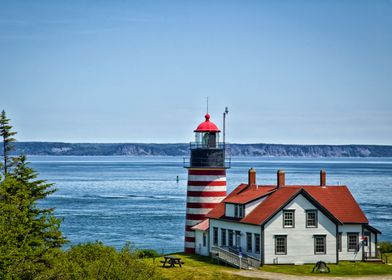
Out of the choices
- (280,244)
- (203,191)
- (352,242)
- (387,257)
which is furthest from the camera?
(203,191)

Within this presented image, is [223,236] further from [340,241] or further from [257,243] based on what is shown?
[340,241]

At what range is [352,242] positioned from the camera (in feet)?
178

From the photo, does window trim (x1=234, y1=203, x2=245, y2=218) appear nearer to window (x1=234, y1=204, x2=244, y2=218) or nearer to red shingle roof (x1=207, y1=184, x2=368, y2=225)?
window (x1=234, y1=204, x2=244, y2=218)

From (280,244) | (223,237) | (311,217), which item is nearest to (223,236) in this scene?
(223,237)

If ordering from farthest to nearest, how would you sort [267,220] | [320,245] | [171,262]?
[320,245] → [267,220] → [171,262]

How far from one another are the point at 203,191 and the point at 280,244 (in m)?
8.97

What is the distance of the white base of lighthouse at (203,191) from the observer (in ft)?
192

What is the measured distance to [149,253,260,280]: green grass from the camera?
46603 mm

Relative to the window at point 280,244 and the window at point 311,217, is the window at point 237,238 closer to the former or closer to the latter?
the window at point 280,244

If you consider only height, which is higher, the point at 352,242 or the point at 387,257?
the point at 352,242

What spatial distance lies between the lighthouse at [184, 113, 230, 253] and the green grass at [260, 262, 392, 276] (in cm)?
941

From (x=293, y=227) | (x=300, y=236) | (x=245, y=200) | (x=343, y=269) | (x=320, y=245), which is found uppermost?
(x=245, y=200)

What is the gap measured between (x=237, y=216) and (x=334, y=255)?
24.0ft

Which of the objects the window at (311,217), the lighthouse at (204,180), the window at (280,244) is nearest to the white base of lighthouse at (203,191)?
the lighthouse at (204,180)
